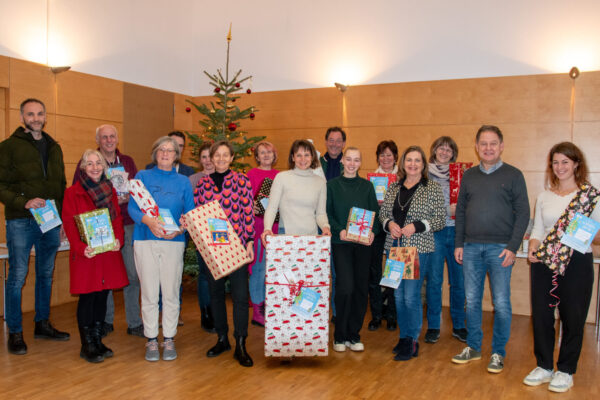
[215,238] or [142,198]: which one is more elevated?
[142,198]

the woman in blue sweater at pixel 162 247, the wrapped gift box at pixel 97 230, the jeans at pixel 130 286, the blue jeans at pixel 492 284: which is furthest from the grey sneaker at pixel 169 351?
the blue jeans at pixel 492 284

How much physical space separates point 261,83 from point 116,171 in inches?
154

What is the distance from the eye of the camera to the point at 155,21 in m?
7.48

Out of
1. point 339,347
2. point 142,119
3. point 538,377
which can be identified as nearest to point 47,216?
point 339,347

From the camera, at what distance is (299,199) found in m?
3.93

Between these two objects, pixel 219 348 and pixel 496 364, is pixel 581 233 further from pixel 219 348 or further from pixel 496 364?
pixel 219 348

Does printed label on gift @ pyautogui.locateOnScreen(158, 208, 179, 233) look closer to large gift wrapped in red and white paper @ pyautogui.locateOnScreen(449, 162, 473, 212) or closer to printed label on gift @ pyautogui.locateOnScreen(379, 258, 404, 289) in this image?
printed label on gift @ pyautogui.locateOnScreen(379, 258, 404, 289)

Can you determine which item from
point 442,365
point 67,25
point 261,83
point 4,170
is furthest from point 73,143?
point 442,365

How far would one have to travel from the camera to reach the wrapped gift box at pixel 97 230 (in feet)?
12.0

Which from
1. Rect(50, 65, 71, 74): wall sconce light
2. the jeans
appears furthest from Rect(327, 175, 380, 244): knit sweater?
Rect(50, 65, 71, 74): wall sconce light

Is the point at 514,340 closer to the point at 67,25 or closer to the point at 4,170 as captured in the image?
the point at 4,170

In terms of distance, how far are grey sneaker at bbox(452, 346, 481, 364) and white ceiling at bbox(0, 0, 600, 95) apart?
376 cm

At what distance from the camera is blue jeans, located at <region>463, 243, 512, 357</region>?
3656mm

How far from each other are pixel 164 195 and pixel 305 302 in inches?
51.6
